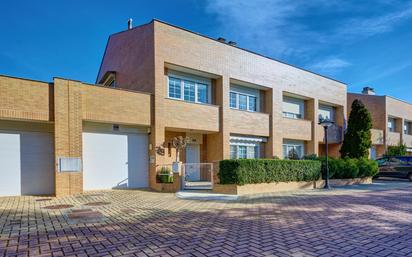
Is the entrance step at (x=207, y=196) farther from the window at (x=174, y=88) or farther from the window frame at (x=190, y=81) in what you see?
the window at (x=174, y=88)

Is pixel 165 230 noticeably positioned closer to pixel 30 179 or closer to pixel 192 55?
pixel 30 179

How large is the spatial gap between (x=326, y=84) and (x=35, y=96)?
21.3 metres

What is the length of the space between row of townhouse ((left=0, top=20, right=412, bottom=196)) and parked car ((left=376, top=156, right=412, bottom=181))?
4.90m

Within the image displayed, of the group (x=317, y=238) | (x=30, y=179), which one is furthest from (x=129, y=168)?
(x=317, y=238)

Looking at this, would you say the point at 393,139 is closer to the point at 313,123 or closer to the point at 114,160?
the point at 313,123

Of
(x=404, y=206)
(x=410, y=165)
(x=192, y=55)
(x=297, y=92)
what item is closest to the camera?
(x=404, y=206)

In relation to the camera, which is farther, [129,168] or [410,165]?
[410,165]

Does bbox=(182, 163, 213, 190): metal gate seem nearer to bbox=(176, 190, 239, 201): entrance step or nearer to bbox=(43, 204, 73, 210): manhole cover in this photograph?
bbox=(176, 190, 239, 201): entrance step

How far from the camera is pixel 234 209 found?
8.72 m

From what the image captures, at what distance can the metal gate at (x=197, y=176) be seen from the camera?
13195mm

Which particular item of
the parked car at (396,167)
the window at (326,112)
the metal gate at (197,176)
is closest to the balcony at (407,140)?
the window at (326,112)

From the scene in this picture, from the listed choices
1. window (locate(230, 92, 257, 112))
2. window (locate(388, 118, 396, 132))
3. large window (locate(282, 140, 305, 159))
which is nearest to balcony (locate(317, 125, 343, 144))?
large window (locate(282, 140, 305, 159))

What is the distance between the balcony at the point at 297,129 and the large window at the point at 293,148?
759 millimetres

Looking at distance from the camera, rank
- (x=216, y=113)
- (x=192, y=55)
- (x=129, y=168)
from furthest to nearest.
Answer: (x=216, y=113) < (x=192, y=55) < (x=129, y=168)
